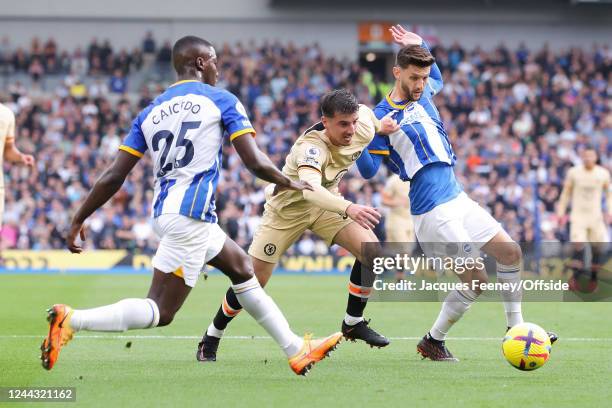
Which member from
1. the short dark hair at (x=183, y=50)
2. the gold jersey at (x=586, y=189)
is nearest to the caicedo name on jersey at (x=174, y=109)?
the short dark hair at (x=183, y=50)

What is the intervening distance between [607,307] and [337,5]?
74.8 feet

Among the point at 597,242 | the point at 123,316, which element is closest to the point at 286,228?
the point at 123,316

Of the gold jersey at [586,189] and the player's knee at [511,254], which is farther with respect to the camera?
the gold jersey at [586,189]

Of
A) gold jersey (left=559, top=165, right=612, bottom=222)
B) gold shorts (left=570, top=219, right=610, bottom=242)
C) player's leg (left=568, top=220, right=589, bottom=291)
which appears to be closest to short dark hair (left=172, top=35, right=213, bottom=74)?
gold jersey (left=559, top=165, right=612, bottom=222)

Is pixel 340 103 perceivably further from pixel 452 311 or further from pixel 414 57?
pixel 452 311

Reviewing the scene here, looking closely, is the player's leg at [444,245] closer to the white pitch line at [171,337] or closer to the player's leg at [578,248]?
the white pitch line at [171,337]

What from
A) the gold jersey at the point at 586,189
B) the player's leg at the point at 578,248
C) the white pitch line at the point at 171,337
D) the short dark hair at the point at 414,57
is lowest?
the player's leg at the point at 578,248

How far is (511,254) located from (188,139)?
2.96 meters

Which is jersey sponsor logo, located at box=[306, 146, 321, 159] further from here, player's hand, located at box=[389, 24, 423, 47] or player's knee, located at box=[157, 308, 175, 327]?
player's knee, located at box=[157, 308, 175, 327]

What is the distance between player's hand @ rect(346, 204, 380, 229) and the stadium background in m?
15.9

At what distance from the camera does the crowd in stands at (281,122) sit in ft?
78.8

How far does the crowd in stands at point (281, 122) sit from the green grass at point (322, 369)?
11.3 m

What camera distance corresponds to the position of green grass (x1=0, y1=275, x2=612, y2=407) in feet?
20.4

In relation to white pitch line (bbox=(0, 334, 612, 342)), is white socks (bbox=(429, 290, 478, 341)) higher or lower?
higher
